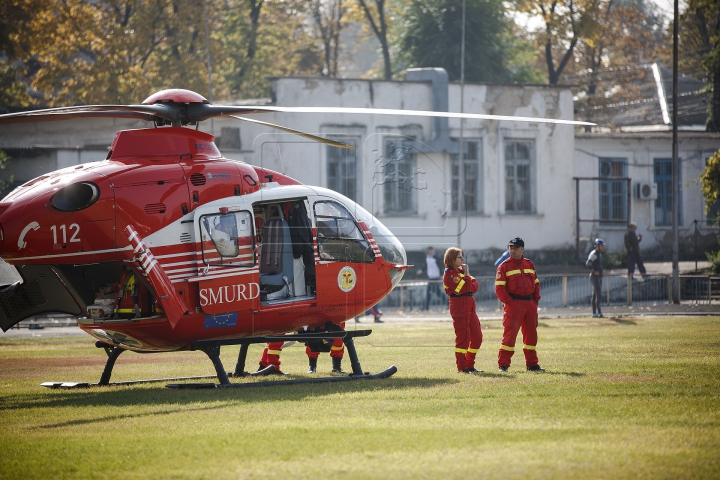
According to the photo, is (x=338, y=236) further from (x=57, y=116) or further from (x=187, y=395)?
(x=57, y=116)

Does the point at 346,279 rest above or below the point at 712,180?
below

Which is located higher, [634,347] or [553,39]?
[553,39]

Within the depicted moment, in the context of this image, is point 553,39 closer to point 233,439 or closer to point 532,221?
point 532,221

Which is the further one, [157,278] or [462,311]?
[462,311]

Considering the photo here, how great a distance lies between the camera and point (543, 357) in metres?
17.1

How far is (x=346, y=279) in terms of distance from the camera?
15367 millimetres

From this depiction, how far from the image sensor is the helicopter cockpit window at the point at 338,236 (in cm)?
1509

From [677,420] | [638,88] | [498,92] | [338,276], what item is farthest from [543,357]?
[638,88]

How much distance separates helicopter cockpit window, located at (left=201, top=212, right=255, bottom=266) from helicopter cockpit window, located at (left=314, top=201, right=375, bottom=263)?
1.33 meters

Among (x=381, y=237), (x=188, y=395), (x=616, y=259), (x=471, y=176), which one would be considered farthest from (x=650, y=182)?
(x=188, y=395)

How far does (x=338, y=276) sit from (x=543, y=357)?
441cm

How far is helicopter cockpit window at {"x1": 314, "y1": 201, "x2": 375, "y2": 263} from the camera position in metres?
15.1

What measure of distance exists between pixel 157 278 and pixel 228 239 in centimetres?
134

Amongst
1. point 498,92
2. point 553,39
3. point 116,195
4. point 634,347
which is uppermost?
point 553,39
